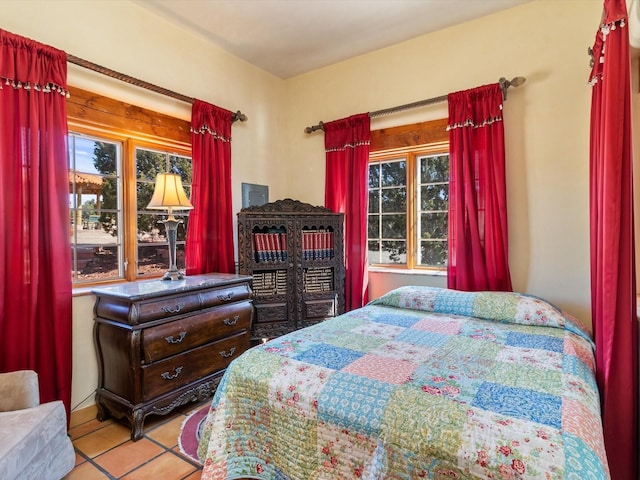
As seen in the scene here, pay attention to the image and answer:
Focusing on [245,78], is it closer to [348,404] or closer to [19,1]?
[19,1]

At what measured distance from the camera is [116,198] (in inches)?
104

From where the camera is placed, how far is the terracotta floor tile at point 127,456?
6.07ft

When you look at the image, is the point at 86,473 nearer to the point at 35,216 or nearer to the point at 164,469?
the point at 164,469

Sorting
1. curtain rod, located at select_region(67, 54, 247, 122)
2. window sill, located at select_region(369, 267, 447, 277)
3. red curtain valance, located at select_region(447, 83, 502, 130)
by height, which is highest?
curtain rod, located at select_region(67, 54, 247, 122)

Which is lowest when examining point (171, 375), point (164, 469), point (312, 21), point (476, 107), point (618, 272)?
point (164, 469)

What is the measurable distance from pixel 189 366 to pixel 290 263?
1.19 meters

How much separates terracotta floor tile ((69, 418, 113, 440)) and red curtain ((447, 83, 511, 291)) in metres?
2.67

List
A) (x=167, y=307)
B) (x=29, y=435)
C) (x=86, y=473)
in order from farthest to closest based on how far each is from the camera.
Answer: (x=167, y=307) < (x=86, y=473) < (x=29, y=435)

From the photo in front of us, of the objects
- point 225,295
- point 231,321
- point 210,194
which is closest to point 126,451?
point 231,321

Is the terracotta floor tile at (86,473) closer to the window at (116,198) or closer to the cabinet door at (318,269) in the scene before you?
the window at (116,198)

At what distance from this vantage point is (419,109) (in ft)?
10.2

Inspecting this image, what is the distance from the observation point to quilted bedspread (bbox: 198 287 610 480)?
1.03m

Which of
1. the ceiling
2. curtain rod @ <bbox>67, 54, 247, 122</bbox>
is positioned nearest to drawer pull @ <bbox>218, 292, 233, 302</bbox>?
curtain rod @ <bbox>67, 54, 247, 122</bbox>

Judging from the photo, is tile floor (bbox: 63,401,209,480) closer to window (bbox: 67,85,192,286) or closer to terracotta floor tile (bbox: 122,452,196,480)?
terracotta floor tile (bbox: 122,452,196,480)
